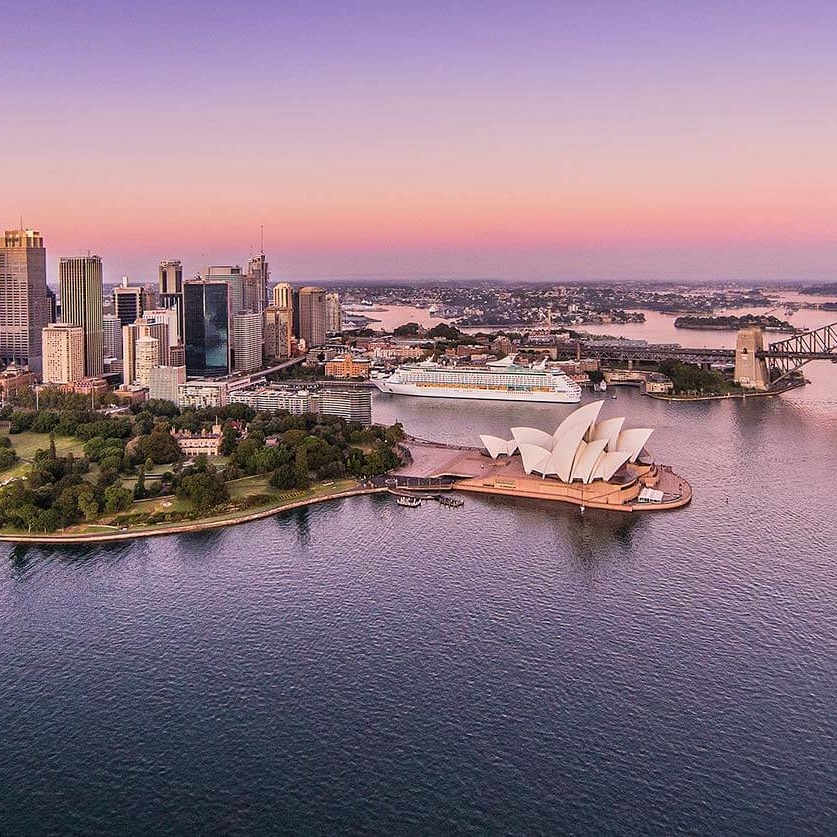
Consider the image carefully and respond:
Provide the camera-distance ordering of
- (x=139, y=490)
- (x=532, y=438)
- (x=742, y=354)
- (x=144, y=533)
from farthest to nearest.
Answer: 1. (x=742, y=354)
2. (x=532, y=438)
3. (x=139, y=490)
4. (x=144, y=533)

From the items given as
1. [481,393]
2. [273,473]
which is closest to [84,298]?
[481,393]

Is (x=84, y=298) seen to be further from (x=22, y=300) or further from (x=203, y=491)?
(x=203, y=491)

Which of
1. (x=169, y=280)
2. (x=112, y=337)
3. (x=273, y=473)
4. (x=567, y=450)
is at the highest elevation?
(x=169, y=280)

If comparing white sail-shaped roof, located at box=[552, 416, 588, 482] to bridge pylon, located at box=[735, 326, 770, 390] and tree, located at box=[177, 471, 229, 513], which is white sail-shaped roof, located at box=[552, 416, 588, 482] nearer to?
tree, located at box=[177, 471, 229, 513]

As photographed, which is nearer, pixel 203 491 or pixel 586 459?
pixel 203 491

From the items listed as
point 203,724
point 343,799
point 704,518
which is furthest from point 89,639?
point 704,518

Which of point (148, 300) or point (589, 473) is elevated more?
point (148, 300)

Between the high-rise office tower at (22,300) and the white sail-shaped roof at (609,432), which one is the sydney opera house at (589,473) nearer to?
the white sail-shaped roof at (609,432)

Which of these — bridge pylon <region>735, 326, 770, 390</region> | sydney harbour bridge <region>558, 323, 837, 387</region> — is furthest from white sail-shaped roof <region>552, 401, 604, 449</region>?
sydney harbour bridge <region>558, 323, 837, 387</region>
